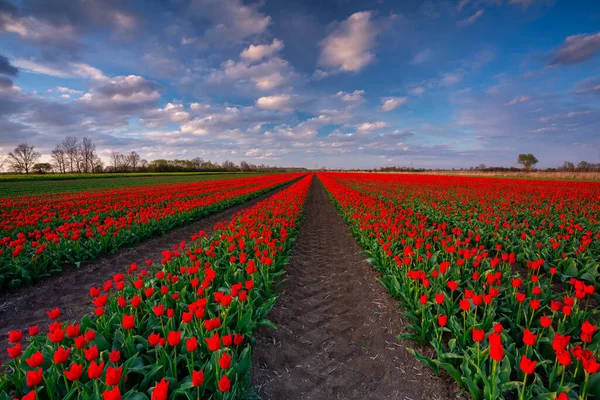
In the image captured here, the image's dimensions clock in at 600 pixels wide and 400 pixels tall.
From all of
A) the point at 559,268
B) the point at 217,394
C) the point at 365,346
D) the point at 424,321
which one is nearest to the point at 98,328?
the point at 217,394

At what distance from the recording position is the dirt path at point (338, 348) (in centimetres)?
326

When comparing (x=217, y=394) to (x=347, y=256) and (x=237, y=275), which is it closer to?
(x=237, y=275)

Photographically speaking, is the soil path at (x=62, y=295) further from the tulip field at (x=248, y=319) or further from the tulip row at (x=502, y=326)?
the tulip row at (x=502, y=326)

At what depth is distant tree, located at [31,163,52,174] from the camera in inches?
3395

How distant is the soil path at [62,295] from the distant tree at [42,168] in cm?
11122

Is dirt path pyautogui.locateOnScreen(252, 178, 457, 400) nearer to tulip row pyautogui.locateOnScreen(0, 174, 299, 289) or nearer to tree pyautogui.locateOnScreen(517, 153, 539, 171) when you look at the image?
tulip row pyautogui.locateOnScreen(0, 174, 299, 289)

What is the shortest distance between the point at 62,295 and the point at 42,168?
381ft

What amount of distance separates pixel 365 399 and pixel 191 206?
12.1 m

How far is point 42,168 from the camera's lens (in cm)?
8788

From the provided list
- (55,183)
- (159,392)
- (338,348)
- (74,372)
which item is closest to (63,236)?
(74,372)

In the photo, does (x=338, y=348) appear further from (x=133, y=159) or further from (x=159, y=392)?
(x=133, y=159)

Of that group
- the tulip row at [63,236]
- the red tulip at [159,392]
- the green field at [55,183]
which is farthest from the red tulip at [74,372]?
the green field at [55,183]

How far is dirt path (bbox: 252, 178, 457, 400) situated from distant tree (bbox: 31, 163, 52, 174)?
4599 inches

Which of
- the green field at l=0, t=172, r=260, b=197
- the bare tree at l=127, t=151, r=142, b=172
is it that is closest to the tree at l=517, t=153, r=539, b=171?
the green field at l=0, t=172, r=260, b=197
